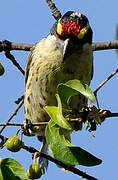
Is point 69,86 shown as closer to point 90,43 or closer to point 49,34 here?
point 90,43

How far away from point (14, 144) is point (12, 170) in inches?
18.9

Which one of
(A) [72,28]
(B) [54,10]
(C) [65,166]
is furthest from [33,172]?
(B) [54,10]

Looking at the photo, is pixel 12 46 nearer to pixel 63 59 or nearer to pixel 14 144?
pixel 63 59

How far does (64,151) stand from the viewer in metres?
3.05

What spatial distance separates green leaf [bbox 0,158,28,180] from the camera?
9.91 ft

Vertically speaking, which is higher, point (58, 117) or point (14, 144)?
point (58, 117)

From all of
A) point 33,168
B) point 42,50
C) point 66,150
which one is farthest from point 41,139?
point 66,150

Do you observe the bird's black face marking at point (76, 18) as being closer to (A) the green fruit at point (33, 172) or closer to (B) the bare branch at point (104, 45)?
(B) the bare branch at point (104, 45)

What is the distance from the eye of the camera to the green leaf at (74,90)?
114 inches

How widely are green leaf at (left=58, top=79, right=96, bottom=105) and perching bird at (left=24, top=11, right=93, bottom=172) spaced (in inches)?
63.4

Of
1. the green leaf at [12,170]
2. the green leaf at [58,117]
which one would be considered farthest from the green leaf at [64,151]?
the green leaf at [12,170]

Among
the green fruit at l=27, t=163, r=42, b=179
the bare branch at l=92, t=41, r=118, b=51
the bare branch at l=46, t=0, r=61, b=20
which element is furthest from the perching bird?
the green fruit at l=27, t=163, r=42, b=179

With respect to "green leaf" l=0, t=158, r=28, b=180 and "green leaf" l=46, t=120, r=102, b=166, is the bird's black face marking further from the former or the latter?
"green leaf" l=0, t=158, r=28, b=180

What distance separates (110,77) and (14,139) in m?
0.80
